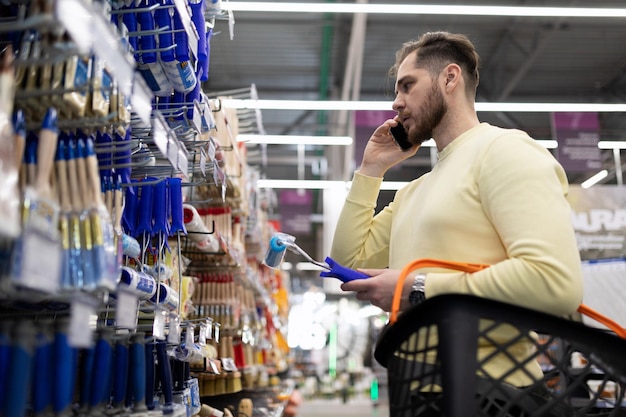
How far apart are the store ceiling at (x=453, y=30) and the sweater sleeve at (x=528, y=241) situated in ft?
23.5

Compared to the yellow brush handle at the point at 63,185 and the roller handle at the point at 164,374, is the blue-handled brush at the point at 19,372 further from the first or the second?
the roller handle at the point at 164,374

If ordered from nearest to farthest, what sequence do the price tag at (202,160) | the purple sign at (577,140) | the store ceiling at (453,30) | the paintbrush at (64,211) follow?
the paintbrush at (64,211) → the price tag at (202,160) → the purple sign at (577,140) → the store ceiling at (453,30)

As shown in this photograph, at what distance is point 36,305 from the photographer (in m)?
1.80

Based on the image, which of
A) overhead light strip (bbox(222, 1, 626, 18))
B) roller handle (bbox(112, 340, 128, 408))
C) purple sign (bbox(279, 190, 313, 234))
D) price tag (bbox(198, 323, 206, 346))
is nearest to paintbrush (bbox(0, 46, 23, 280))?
roller handle (bbox(112, 340, 128, 408))

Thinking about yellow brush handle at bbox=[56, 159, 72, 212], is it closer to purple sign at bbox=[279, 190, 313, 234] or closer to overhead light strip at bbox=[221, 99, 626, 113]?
overhead light strip at bbox=[221, 99, 626, 113]

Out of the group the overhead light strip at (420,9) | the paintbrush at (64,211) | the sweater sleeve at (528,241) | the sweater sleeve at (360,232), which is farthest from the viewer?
the overhead light strip at (420,9)

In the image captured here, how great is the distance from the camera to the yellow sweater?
1435mm

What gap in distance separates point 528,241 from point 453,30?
8.66 meters

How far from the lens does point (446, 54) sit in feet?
6.60

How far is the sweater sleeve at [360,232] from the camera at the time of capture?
86.2 inches

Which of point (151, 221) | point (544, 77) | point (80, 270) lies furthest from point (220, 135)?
point (544, 77)

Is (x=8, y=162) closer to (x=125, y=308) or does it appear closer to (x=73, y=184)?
(x=73, y=184)

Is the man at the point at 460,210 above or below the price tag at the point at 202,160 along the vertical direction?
below

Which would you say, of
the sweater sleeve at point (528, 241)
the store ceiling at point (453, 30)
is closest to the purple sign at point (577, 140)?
the store ceiling at point (453, 30)
